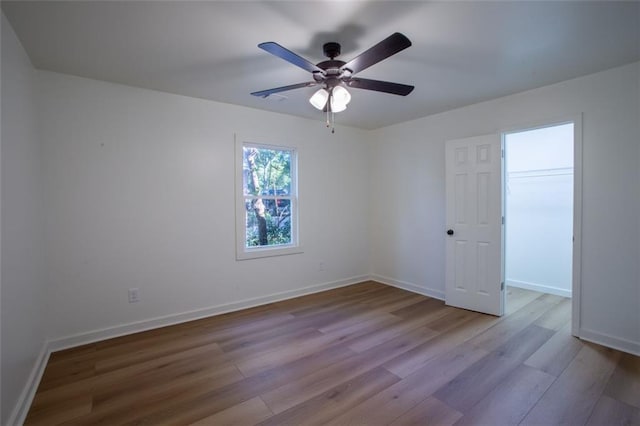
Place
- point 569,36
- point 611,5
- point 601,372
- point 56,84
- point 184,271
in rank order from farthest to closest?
point 184,271, point 56,84, point 601,372, point 569,36, point 611,5

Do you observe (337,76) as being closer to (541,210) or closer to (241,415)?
(241,415)

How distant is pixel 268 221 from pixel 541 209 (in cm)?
403

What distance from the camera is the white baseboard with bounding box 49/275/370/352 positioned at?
2.72m

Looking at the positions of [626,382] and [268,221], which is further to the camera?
[268,221]

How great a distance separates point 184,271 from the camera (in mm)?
3291

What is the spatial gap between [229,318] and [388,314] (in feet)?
6.05

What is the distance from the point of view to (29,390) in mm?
2010

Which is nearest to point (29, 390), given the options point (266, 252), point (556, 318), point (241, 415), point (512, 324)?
point (241, 415)

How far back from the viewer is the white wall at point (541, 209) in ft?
13.7

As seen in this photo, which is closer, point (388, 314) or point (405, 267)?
point (388, 314)

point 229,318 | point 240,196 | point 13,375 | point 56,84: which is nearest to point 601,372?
point 229,318

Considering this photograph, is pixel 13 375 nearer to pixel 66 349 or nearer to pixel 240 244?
pixel 66 349

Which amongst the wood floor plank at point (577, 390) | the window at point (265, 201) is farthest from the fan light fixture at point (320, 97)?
the wood floor plank at point (577, 390)

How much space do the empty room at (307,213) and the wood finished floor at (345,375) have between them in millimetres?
20
